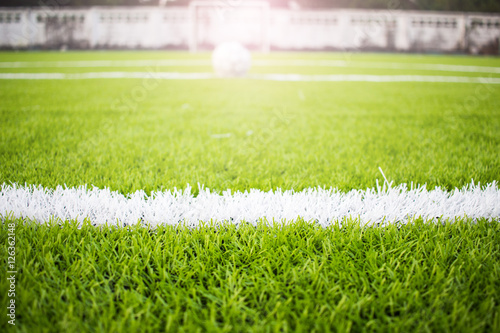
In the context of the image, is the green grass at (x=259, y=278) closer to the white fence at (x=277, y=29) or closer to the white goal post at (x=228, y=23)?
the white goal post at (x=228, y=23)

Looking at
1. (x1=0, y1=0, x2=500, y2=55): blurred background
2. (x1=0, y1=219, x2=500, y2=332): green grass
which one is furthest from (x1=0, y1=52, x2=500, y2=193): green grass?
(x1=0, y1=0, x2=500, y2=55): blurred background

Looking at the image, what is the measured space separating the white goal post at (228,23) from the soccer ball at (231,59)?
1123 cm

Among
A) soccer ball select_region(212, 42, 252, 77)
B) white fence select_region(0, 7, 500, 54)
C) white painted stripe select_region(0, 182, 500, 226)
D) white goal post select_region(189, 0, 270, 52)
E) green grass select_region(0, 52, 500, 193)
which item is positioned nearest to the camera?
white painted stripe select_region(0, 182, 500, 226)

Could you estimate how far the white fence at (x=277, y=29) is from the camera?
51.2 feet

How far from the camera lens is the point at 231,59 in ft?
19.2

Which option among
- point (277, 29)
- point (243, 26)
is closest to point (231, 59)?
point (243, 26)

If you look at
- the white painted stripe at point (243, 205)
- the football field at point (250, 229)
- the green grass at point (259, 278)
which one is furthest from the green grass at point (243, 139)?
the green grass at point (259, 278)

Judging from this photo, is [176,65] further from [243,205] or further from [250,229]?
[250,229]

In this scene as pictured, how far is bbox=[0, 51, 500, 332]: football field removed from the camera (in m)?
0.69

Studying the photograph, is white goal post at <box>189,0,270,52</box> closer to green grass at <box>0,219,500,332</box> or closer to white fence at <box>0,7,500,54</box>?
white fence at <box>0,7,500,54</box>

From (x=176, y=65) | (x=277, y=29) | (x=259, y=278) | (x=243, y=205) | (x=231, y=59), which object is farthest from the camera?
(x=277, y=29)

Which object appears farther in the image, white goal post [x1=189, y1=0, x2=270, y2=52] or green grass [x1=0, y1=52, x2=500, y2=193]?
white goal post [x1=189, y1=0, x2=270, y2=52]

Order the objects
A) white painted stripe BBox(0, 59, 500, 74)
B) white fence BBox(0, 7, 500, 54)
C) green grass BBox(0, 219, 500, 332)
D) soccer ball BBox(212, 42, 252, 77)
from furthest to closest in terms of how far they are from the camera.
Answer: white fence BBox(0, 7, 500, 54) → white painted stripe BBox(0, 59, 500, 74) → soccer ball BBox(212, 42, 252, 77) → green grass BBox(0, 219, 500, 332)

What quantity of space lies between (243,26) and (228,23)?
828 mm
